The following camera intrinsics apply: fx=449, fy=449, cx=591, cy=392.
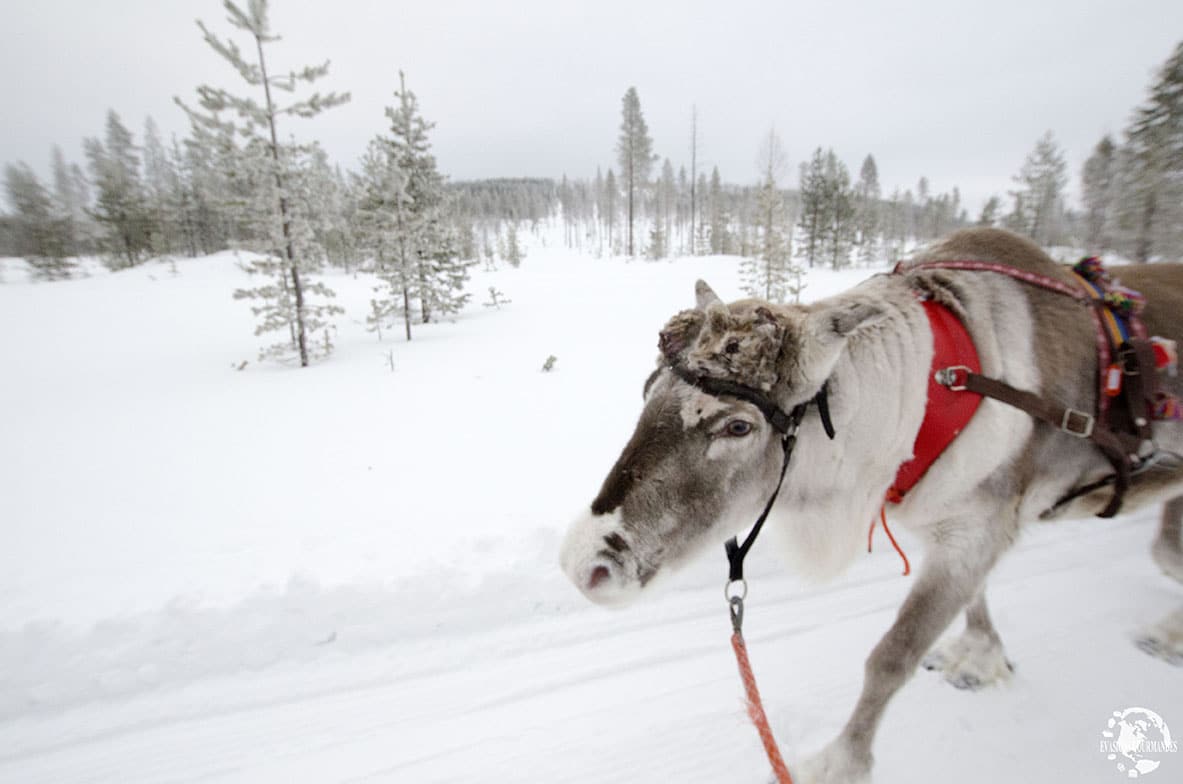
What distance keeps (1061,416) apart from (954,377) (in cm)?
56

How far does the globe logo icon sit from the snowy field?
0.24 ft

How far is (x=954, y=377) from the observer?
1.89 meters

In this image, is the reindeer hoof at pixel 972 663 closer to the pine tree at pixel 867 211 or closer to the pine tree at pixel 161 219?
the pine tree at pixel 867 211

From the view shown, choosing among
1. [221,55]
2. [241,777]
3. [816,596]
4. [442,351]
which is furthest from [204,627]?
[221,55]

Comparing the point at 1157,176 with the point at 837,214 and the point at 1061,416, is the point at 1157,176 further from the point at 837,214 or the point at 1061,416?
the point at 837,214

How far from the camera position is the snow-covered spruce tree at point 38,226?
33375mm

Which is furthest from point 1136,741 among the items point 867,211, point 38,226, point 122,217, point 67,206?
point 67,206

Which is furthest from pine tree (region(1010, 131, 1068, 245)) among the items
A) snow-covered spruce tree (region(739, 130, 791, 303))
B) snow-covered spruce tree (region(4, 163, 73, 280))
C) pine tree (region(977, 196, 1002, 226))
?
snow-covered spruce tree (region(4, 163, 73, 280))

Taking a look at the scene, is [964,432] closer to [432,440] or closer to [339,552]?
[339,552]

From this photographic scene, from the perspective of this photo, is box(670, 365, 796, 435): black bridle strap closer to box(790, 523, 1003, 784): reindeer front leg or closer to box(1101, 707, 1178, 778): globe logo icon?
box(790, 523, 1003, 784): reindeer front leg

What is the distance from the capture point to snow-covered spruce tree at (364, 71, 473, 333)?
57.8 feet

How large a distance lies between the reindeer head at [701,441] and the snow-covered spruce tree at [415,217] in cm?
1674

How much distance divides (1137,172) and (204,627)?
78.8 feet

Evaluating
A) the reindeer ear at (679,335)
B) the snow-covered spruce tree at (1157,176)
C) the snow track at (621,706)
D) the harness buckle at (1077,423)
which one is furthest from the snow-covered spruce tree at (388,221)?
the snow-covered spruce tree at (1157,176)
